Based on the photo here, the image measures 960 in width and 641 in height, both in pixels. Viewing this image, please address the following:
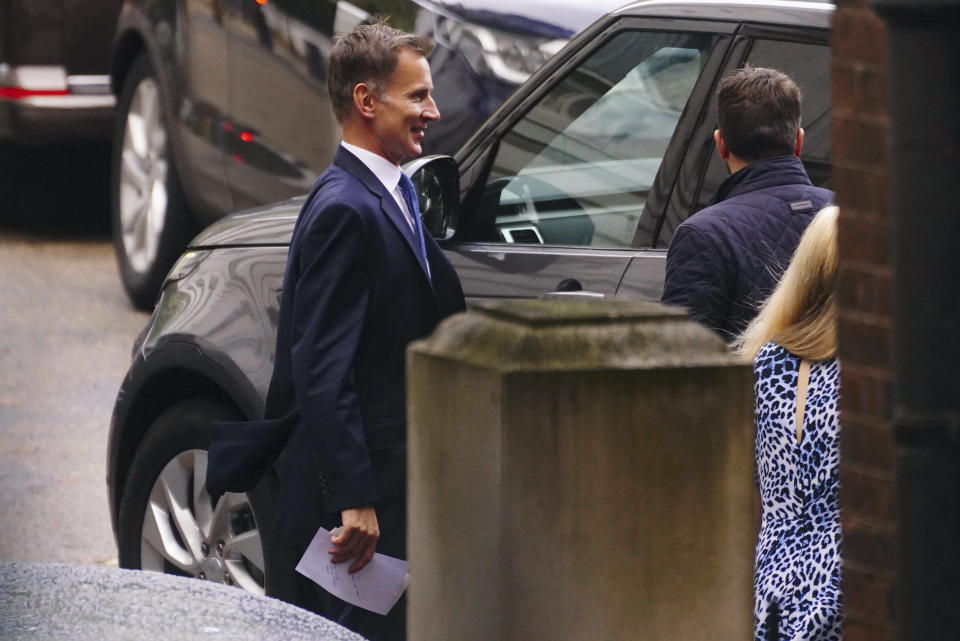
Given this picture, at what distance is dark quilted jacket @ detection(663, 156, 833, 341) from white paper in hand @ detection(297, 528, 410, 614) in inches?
34.0

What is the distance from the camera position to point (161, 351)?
5227mm

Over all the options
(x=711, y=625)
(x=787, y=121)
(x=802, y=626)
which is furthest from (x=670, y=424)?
(x=787, y=121)

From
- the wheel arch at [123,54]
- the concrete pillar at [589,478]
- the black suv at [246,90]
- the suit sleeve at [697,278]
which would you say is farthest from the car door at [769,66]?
the wheel arch at [123,54]

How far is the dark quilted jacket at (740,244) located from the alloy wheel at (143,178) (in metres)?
5.41

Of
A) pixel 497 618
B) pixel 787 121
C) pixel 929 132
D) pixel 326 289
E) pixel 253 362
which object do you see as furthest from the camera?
pixel 253 362

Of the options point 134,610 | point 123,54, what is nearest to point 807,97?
point 134,610

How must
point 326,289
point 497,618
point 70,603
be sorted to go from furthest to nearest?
1. point 326,289
2. point 70,603
3. point 497,618

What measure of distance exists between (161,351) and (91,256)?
638cm

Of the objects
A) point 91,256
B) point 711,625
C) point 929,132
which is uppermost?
point 929,132

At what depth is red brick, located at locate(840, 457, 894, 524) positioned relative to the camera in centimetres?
322

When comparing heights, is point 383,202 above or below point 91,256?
above

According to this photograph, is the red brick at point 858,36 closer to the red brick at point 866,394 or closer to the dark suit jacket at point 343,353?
the red brick at point 866,394

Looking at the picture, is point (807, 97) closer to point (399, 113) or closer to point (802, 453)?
point (399, 113)

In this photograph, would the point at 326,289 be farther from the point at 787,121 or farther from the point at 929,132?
the point at 929,132
